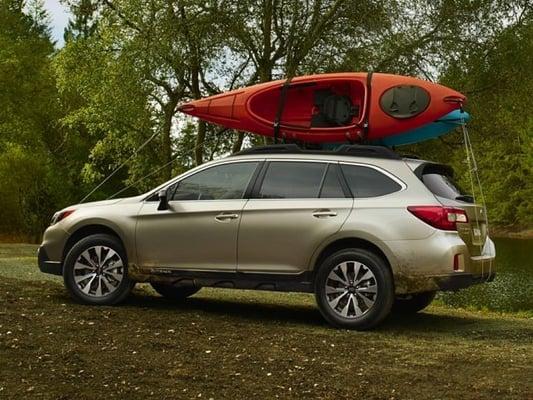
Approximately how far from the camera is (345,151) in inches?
334

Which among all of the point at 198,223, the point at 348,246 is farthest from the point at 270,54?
the point at 348,246

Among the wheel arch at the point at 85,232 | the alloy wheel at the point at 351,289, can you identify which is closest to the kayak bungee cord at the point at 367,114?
the alloy wheel at the point at 351,289

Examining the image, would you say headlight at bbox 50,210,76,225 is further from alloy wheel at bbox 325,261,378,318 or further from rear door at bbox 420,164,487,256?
rear door at bbox 420,164,487,256

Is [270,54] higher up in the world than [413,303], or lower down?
higher up

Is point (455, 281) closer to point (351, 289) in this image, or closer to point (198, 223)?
point (351, 289)

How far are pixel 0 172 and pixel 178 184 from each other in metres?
26.6

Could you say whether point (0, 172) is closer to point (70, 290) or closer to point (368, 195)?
point (70, 290)

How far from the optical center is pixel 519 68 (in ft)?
71.6

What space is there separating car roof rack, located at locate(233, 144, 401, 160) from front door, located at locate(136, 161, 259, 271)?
0.19 m

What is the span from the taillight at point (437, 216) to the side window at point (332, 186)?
2.52ft

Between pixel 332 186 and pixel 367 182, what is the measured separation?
355 mm

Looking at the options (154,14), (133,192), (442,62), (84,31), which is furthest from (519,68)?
(84,31)

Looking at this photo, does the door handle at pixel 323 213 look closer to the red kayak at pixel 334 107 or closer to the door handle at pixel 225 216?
the door handle at pixel 225 216

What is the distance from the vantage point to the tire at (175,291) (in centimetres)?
1028
